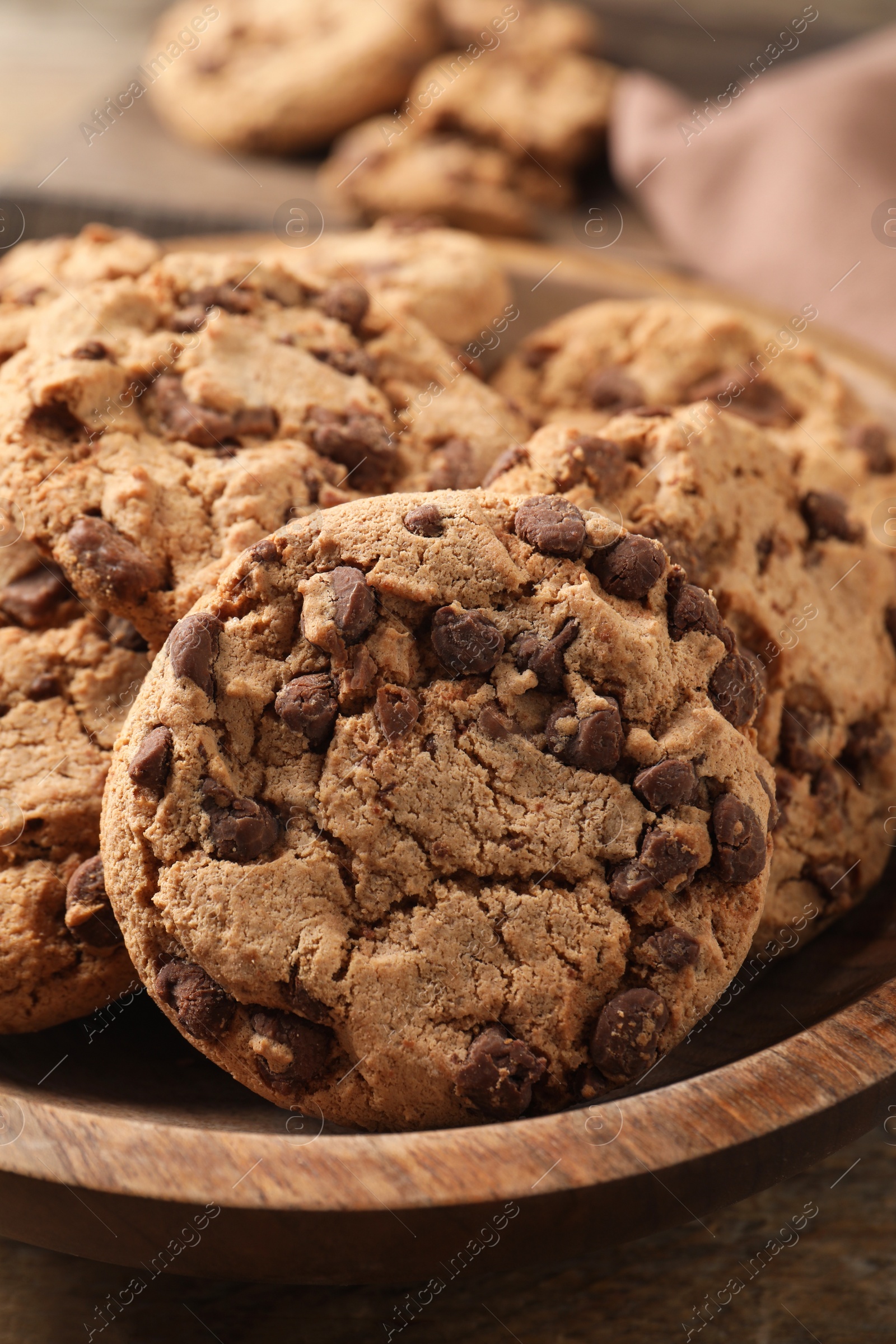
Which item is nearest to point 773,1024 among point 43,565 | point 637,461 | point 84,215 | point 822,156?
point 637,461

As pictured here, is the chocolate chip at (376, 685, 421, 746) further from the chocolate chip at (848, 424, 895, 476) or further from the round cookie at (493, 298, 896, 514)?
the chocolate chip at (848, 424, 895, 476)

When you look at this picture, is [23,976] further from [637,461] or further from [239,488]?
[637,461]

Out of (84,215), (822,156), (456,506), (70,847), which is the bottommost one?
(84,215)

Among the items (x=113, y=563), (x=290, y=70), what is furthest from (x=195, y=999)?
(x=290, y=70)

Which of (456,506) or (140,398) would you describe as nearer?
(456,506)

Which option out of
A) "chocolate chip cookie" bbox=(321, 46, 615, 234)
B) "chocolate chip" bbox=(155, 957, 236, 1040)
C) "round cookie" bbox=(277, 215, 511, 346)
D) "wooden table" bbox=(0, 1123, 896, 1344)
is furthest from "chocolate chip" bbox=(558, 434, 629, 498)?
"chocolate chip cookie" bbox=(321, 46, 615, 234)

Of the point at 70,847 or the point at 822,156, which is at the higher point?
the point at 822,156

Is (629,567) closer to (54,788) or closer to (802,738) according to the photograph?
(802,738)
